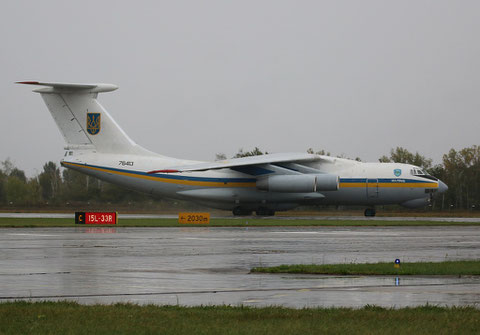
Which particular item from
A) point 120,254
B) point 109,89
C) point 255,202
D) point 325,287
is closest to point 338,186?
point 255,202

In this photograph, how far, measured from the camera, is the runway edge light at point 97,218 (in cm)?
3941

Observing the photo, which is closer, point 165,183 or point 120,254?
point 120,254

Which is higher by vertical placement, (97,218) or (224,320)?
(97,218)

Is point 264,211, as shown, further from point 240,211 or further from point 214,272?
point 214,272

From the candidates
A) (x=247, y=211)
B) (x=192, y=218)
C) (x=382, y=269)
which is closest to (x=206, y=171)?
(x=247, y=211)

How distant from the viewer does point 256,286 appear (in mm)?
12664

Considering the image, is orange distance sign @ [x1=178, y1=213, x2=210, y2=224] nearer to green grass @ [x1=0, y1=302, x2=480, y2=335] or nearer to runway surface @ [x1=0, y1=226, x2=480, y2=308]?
runway surface @ [x1=0, y1=226, x2=480, y2=308]

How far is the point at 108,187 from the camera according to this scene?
6819 centimetres

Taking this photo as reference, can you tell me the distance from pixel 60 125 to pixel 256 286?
137ft

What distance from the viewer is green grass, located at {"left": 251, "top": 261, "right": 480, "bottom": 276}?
14.7m

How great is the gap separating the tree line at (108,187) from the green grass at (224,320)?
47.6m

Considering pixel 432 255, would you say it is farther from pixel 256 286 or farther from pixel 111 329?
pixel 111 329

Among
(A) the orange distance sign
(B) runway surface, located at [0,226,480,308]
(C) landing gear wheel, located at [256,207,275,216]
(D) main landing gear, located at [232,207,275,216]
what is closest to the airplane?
(C) landing gear wheel, located at [256,207,275,216]

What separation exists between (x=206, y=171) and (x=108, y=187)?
19582mm
